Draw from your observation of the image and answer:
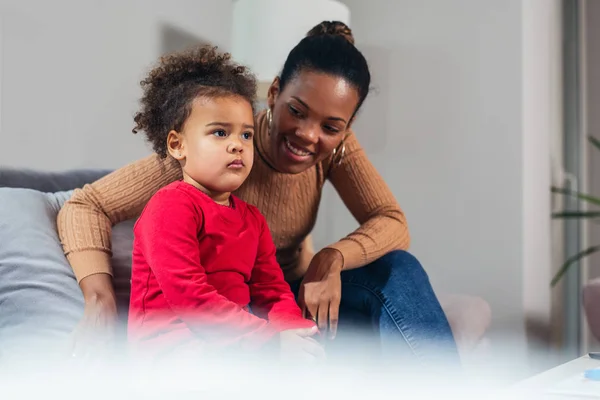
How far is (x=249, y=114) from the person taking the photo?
2.95 ft

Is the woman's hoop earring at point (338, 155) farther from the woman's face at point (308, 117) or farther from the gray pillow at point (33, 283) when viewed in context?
the gray pillow at point (33, 283)

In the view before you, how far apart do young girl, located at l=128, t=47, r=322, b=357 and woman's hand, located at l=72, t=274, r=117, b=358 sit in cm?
5

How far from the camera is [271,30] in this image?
5.34 feet

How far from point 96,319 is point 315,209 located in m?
0.44

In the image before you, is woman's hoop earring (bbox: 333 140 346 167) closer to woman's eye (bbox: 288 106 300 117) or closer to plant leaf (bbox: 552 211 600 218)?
woman's eye (bbox: 288 106 300 117)

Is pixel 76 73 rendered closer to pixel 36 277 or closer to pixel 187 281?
pixel 36 277

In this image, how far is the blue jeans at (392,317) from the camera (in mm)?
1021

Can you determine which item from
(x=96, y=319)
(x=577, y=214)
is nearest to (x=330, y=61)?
(x=96, y=319)

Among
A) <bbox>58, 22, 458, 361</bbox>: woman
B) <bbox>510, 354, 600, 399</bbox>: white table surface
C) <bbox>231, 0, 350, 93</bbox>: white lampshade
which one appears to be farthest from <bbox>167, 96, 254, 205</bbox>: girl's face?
<bbox>231, 0, 350, 93</bbox>: white lampshade

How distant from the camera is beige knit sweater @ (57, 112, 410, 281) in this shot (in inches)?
36.9

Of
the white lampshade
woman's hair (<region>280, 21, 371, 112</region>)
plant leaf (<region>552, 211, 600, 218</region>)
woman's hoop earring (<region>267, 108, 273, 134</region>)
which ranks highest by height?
the white lampshade

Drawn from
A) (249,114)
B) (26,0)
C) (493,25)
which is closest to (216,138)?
(249,114)

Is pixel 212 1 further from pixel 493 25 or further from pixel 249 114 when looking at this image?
pixel 249 114

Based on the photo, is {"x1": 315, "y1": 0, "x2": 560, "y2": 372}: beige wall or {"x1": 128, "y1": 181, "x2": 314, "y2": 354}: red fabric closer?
{"x1": 128, "y1": 181, "x2": 314, "y2": 354}: red fabric
